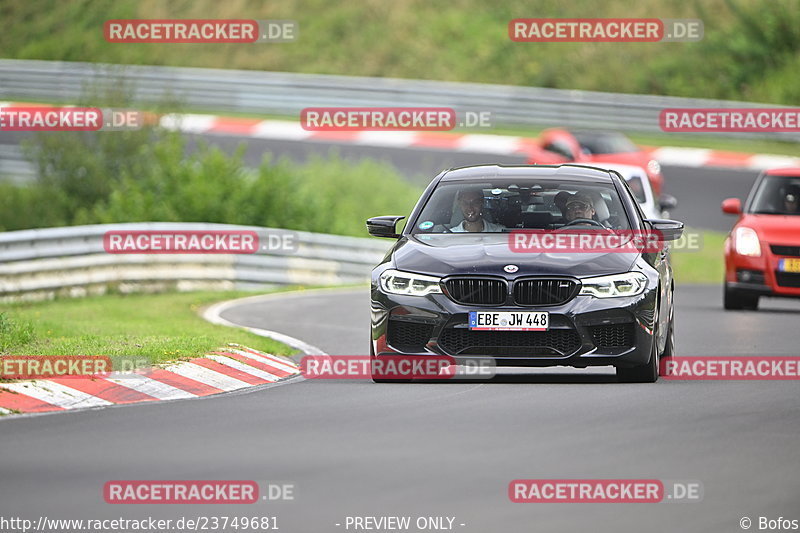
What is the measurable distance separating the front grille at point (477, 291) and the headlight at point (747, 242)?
8667 mm

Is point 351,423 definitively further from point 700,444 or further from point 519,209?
point 519,209

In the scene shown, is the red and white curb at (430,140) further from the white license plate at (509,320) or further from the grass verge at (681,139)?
the white license plate at (509,320)

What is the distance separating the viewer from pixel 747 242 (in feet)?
67.6

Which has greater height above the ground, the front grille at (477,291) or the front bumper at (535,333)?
the front grille at (477,291)

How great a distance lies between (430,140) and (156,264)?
16499mm

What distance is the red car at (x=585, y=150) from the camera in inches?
1328

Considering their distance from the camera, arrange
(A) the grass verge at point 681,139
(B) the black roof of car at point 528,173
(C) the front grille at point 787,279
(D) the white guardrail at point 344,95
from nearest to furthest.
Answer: (B) the black roof of car at point 528,173, (C) the front grille at point 787,279, (A) the grass verge at point 681,139, (D) the white guardrail at point 344,95

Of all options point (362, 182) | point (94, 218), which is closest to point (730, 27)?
point (362, 182)

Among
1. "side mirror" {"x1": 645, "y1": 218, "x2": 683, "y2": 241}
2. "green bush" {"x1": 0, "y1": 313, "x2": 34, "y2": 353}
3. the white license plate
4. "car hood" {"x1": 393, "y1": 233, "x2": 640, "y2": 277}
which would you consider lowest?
"green bush" {"x1": 0, "y1": 313, "x2": 34, "y2": 353}

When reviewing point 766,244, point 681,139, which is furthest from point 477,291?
point 681,139

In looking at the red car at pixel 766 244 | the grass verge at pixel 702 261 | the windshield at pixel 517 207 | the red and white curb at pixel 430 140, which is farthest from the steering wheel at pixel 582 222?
the red and white curb at pixel 430 140

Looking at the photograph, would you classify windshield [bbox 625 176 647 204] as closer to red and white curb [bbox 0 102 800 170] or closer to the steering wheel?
the steering wheel

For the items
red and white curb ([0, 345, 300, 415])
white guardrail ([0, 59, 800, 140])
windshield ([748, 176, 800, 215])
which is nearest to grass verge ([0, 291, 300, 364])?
red and white curb ([0, 345, 300, 415])

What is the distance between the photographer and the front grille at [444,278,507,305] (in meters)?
12.4
